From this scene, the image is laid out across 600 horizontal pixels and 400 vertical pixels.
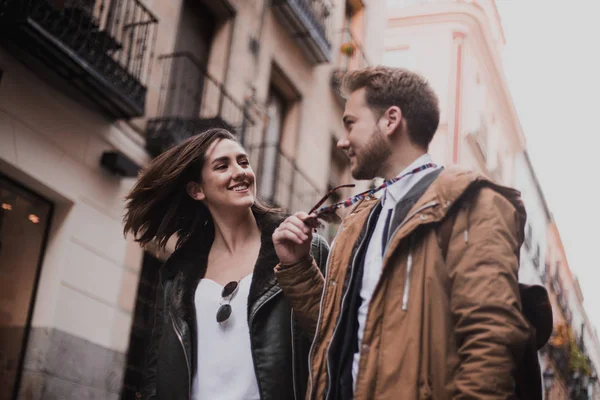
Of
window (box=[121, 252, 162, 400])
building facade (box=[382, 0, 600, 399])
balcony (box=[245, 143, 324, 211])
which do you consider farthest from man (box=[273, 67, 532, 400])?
building facade (box=[382, 0, 600, 399])

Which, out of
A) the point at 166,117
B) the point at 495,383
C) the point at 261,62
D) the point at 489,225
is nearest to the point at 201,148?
the point at 489,225

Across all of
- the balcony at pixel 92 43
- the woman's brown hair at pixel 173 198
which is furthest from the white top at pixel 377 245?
the balcony at pixel 92 43

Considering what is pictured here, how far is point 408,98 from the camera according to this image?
2916mm

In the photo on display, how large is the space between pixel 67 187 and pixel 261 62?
544 cm

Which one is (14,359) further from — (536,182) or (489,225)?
(536,182)

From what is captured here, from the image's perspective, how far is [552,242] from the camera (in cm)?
4453

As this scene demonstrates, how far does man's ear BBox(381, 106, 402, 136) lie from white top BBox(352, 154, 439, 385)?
0.48 feet

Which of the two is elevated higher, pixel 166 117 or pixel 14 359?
pixel 166 117

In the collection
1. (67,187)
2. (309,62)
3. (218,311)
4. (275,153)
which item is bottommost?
(218,311)

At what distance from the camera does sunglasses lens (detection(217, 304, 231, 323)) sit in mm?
3490

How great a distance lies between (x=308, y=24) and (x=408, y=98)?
11.3 m

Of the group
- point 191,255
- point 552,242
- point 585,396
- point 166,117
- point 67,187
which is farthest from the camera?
point 552,242

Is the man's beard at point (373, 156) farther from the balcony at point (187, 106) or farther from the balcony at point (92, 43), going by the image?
the balcony at point (187, 106)

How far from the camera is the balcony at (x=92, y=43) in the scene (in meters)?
7.10
